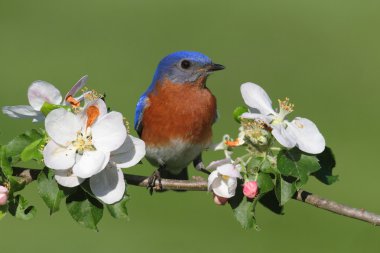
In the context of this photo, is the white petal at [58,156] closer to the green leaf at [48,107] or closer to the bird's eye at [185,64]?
the green leaf at [48,107]

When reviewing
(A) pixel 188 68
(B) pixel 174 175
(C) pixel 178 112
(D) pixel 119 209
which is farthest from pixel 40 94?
(B) pixel 174 175

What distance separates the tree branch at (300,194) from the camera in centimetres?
245

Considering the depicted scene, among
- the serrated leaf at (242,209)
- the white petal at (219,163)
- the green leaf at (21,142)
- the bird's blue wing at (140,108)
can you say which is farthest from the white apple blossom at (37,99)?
the bird's blue wing at (140,108)

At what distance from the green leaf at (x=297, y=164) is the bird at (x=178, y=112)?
54.4 inches

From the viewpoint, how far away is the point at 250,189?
8.09 ft

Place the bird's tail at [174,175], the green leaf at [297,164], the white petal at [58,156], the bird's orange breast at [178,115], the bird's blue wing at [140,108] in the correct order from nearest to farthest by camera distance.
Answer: the white petal at [58,156] < the green leaf at [297,164] < the bird's orange breast at [178,115] < the bird's blue wing at [140,108] < the bird's tail at [174,175]

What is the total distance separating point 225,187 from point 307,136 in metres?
0.30

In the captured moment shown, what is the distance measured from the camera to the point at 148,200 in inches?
308

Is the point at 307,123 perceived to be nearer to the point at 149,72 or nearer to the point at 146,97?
the point at 146,97

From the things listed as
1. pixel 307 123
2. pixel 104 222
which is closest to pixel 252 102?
pixel 307 123

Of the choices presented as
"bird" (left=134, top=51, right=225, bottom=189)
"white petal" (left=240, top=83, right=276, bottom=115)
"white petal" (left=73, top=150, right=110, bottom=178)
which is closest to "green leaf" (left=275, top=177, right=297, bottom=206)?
"white petal" (left=240, top=83, right=276, bottom=115)

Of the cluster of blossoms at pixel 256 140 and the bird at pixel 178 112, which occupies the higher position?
the cluster of blossoms at pixel 256 140

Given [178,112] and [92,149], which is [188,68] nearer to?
[178,112]

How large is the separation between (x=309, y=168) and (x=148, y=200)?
5.43 m
